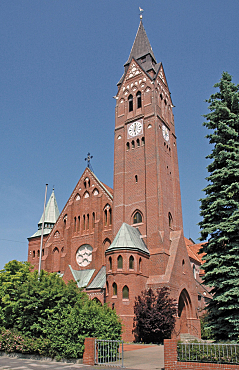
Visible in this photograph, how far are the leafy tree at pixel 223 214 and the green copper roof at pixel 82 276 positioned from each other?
1703 centimetres

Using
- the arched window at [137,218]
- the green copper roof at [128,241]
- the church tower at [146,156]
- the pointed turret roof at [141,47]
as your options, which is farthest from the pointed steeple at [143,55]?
the green copper roof at [128,241]

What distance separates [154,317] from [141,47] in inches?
1327

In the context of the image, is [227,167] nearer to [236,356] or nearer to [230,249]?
[230,249]

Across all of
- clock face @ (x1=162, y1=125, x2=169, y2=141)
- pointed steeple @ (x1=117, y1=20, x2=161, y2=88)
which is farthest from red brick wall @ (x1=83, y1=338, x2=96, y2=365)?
pointed steeple @ (x1=117, y1=20, x2=161, y2=88)

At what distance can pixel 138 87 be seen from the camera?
39.3 m

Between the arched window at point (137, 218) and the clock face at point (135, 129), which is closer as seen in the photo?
the arched window at point (137, 218)

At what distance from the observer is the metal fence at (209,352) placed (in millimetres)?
11797

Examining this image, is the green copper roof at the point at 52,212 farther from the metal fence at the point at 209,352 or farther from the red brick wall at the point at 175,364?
the metal fence at the point at 209,352

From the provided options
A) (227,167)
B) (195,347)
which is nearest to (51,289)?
(195,347)

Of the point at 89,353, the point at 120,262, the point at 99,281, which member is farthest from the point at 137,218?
the point at 89,353

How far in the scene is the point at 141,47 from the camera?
143 ft

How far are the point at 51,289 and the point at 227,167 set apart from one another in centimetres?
1159

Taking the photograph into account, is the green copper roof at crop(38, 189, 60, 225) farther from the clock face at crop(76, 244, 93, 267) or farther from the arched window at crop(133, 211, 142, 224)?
the arched window at crop(133, 211, 142, 224)

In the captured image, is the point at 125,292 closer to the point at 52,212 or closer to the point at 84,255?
the point at 84,255
